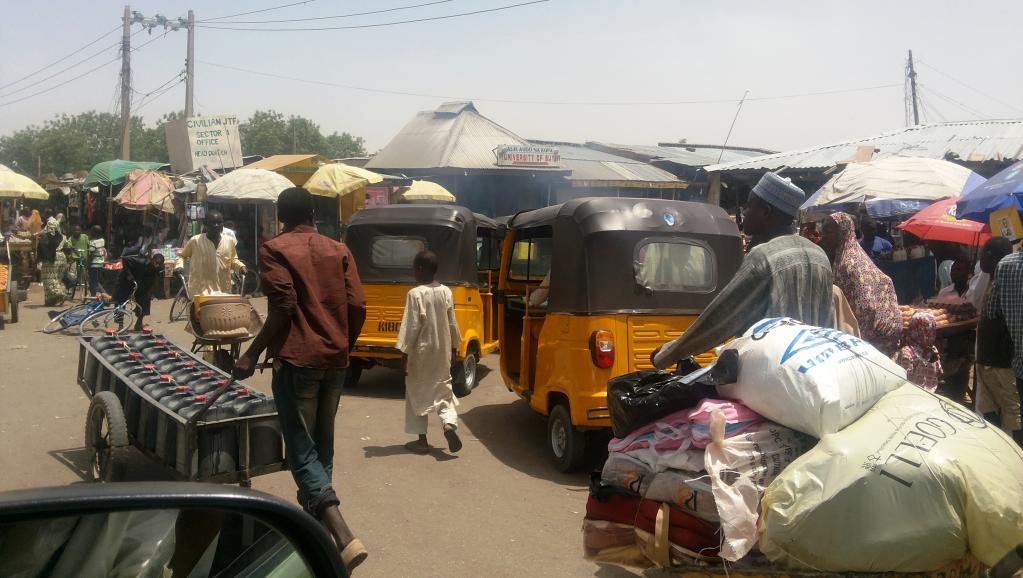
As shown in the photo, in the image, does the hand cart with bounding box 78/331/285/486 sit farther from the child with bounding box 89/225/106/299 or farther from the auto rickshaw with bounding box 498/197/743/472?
the child with bounding box 89/225/106/299

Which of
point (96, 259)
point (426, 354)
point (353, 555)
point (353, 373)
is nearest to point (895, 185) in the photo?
point (426, 354)

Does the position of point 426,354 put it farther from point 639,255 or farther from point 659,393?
point 659,393

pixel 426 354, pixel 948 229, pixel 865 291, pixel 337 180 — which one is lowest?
pixel 426 354

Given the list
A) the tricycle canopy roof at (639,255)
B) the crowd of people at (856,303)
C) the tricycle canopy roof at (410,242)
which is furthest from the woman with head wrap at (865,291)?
the tricycle canopy roof at (410,242)

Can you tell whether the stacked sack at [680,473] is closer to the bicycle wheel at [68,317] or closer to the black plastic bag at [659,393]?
the black plastic bag at [659,393]

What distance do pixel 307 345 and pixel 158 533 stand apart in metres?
2.96

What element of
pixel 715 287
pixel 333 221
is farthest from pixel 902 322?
pixel 333 221

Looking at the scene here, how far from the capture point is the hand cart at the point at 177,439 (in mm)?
4891

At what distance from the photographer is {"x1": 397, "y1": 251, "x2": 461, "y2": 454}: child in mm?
7109

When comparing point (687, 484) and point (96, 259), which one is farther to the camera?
point (96, 259)

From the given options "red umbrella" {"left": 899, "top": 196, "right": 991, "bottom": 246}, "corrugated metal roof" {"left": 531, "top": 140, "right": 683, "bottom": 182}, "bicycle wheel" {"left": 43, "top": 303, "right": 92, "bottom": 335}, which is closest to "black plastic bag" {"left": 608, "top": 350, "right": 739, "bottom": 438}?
"red umbrella" {"left": 899, "top": 196, "right": 991, "bottom": 246}

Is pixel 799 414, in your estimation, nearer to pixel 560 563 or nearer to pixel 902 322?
pixel 560 563

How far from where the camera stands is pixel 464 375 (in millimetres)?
9844

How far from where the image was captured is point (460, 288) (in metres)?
9.77
